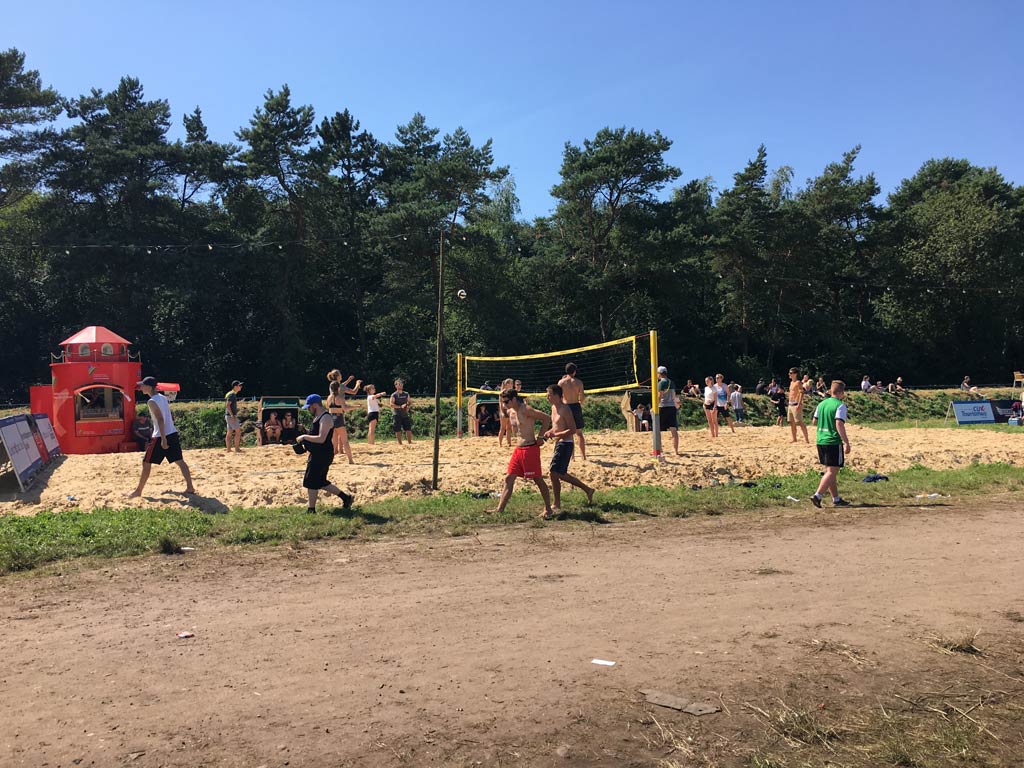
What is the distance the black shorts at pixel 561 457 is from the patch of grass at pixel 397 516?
0.57 m

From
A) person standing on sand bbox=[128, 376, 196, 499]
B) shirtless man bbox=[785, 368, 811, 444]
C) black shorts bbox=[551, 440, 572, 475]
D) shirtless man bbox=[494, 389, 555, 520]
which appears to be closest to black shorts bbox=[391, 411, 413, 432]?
person standing on sand bbox=[128, 376, 196, 499]

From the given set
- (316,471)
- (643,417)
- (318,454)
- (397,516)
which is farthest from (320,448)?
(643,417)

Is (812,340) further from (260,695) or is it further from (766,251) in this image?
(260,695)

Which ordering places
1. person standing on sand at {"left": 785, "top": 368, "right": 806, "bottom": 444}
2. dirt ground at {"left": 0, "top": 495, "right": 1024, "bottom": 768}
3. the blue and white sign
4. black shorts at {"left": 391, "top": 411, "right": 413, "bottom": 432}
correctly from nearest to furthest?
dirt ground at {"left": 0, "top": 495, "right": 1024, "bottom": 768}
person standing on sand at {"left": 785, "top": 368, "right": 806, "bottom": 444}
black shorts at {"left": 391, "top": 411, "right": 413, "bottom": 432}
the blue and white sign

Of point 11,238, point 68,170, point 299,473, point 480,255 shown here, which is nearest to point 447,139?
point 480,255

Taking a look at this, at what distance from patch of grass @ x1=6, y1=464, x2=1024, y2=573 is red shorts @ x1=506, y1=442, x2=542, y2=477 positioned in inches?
23.0

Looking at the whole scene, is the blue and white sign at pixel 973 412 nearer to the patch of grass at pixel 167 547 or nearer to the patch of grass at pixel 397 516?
the patch of grass at pixel 397 516

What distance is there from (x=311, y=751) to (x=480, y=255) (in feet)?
114

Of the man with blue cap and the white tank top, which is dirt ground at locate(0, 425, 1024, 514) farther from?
the man with blue cap

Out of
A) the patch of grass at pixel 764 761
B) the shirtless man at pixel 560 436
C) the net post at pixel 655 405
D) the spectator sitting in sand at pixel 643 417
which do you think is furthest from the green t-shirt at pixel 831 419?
the spectator sitting in sand at pixel 643 417

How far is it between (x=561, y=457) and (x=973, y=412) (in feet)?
69.6

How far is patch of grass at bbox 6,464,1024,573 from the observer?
28.8ft

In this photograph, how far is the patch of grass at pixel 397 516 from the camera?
8789mm

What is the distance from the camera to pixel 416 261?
3691cm
